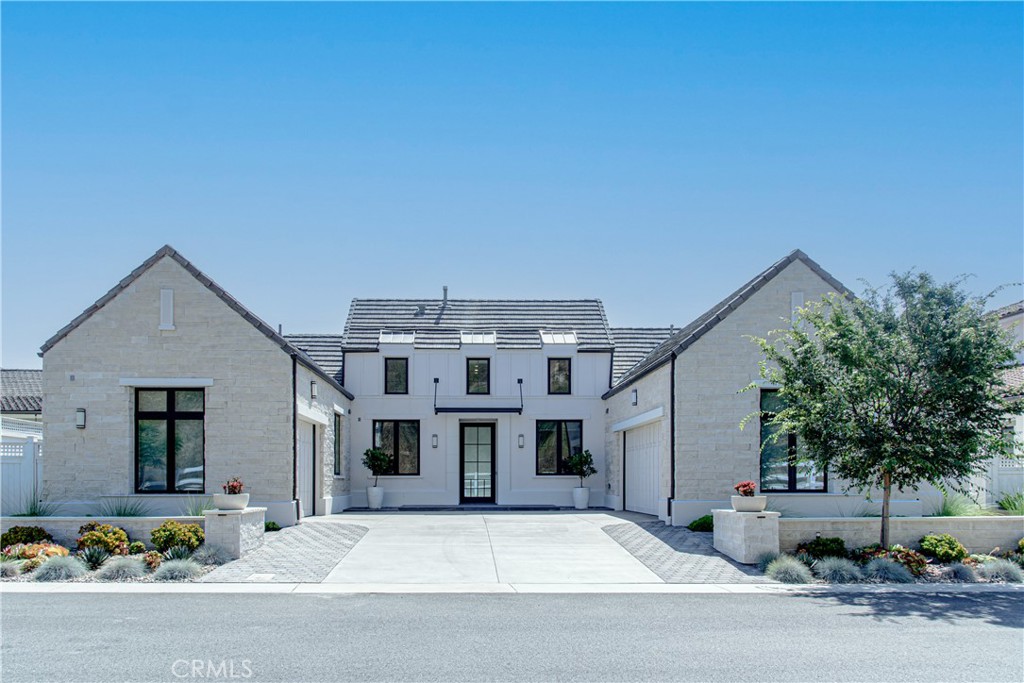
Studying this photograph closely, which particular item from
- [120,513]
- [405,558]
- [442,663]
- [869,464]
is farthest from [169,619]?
[869,464]

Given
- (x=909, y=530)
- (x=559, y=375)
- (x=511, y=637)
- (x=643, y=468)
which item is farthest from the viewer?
(x=559, y=375)

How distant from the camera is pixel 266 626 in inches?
429

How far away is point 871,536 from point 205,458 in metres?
13.4

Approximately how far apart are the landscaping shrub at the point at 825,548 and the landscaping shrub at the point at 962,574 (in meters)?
1.67

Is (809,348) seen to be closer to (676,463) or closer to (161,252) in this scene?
(676,463)

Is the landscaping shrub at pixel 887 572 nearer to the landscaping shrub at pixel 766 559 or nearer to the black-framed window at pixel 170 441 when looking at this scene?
the landscaping shrub at pixel 766 559

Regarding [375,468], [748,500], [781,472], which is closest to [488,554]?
[748,500]

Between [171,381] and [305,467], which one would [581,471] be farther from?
[171,381]

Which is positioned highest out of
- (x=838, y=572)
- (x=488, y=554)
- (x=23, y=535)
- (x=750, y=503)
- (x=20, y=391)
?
(x=20, y=391)

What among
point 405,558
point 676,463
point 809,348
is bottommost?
point 405,558

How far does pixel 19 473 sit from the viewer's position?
19766 mm

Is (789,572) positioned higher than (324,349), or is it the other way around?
(324,349)

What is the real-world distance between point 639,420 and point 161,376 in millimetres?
11294

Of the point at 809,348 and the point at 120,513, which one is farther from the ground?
the point at 809,348
